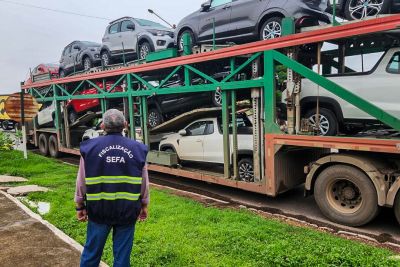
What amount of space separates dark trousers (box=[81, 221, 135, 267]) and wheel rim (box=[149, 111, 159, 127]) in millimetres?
6633

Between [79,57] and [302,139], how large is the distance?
1022cm

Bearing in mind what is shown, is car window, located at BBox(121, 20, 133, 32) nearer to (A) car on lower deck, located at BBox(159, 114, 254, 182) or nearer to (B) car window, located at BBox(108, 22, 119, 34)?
(B) car window, located at BBox(108, 22, 119, 34)

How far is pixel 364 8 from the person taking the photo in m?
5.44

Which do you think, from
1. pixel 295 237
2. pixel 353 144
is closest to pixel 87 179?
pixel 295 237

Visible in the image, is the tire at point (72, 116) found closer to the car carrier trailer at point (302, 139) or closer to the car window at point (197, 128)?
the car carrier trailer at point (302, 139)

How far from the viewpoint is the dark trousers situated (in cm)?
277

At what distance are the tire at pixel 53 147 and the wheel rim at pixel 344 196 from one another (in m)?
10.7

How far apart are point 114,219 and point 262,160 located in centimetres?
407

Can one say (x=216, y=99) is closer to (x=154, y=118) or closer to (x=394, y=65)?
(x=154, y=118)

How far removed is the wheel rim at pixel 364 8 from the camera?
5.29 metres

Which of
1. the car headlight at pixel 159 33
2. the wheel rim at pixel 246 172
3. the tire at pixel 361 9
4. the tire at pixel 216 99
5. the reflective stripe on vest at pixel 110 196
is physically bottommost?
the wheel rim at pixel 246 172

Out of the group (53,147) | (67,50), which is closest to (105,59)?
(67,50)

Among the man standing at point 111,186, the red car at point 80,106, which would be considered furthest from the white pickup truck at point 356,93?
the red car at point 80,106

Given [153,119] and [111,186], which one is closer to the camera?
[111,186]
